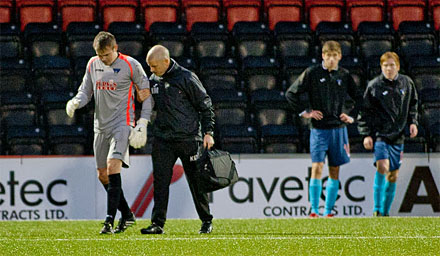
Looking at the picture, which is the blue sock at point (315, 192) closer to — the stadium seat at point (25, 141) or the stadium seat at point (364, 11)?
the stadium seat at point (25, 141)

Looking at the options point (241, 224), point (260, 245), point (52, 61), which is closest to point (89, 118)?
point (52, 61)

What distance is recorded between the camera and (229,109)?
39.7 ft

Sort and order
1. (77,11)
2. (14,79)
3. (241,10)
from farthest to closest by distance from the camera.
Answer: (241,10), (77,11), (14,79)

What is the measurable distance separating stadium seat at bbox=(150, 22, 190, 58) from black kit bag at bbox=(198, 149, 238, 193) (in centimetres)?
624

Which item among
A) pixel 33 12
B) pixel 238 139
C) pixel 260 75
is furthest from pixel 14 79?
pixel 260 75

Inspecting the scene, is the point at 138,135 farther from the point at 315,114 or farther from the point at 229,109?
the point at 229,109

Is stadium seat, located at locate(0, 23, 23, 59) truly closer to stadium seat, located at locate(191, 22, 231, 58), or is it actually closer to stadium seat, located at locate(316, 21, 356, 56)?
stadium seat, located at locate(191, 22, 231, 58)

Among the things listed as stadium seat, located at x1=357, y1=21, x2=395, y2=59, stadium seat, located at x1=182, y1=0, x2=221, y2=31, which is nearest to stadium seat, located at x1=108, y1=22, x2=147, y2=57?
stadium seat, located at x1=182, y1=0, x2=221, y2=31

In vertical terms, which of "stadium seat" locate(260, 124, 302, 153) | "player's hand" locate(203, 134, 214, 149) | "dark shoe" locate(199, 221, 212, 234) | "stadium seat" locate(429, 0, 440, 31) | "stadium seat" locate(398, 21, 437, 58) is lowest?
"dark shoe" locate(199, 221, 212, 234)

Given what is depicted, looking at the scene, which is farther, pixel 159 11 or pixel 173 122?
pixel 159 11

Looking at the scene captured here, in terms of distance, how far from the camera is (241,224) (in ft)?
28.1

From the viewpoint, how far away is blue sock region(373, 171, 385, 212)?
1001cm

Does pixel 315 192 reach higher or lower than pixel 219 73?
lower

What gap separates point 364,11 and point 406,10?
767 millimetres
